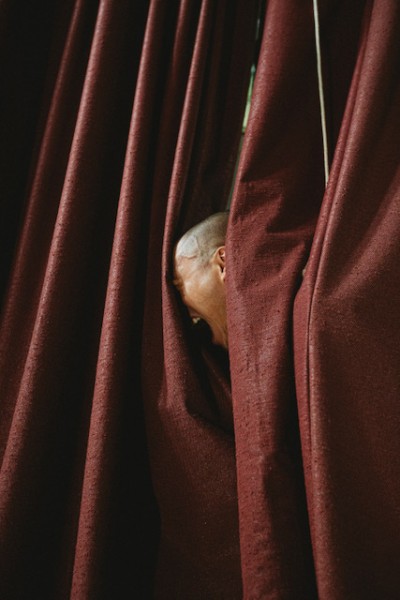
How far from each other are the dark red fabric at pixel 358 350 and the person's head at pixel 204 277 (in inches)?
5.5

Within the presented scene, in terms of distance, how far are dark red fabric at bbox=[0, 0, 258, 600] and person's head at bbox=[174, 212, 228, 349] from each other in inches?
1.0

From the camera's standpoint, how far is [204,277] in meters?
0.65

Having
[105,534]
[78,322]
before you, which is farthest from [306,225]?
[105,534]

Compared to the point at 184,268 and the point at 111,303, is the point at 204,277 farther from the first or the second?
the point at 111,303

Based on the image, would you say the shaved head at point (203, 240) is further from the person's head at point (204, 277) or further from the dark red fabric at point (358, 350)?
the dark red fabric at point (358, 350)

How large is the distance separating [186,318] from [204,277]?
0.08 m

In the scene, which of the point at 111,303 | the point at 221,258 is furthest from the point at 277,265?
the point at 111,303

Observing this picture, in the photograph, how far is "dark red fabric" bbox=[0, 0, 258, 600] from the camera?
57 cm

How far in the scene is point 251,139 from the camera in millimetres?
671

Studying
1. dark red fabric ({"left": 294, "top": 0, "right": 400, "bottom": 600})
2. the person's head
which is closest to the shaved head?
the person's head

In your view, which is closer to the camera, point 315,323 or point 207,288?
point 315,323

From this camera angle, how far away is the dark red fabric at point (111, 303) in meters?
0.57

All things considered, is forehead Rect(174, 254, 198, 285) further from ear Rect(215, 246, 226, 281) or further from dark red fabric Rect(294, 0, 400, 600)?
dark red fabric Rect(294, 0, 400, 600)

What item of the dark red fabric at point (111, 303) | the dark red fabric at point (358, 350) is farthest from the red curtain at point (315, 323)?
the dark red fabric at point (111, 303)
